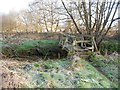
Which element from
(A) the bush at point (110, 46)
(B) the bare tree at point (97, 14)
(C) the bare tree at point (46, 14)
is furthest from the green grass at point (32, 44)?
(C) the bare tree at point (46, 14)

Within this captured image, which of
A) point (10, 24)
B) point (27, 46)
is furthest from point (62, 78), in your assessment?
point (10, 24)

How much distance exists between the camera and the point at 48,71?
25.4ft

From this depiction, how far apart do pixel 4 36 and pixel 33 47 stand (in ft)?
10.0

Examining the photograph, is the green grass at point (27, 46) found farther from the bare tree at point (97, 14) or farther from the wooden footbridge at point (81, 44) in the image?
the bare tree at point (97, 14)

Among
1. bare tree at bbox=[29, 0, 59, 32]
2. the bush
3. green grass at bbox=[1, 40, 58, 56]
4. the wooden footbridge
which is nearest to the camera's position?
the wooden footbridge

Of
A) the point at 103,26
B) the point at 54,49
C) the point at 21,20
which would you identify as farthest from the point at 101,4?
the point at 21,20

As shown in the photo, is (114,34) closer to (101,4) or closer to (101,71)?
(101,4)

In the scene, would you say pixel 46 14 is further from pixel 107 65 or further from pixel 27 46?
pixel 107 65

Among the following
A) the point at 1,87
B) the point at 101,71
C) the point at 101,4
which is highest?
the point at 101,4

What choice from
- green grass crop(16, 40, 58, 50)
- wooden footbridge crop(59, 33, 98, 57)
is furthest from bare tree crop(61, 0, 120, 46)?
green grass crop(16, 40, 58, 50)

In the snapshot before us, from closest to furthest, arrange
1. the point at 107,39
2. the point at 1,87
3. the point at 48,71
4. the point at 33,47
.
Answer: the point at 1,87
the point at 48,71
the point at 33,47
the point at 107,39

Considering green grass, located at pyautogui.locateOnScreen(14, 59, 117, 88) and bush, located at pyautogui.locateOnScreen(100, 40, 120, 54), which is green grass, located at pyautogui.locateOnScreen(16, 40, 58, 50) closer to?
bush, located at pyautogui.locateOnScreen(100, 40, 120, 54)

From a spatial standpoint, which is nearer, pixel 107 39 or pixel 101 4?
pixel 101 4

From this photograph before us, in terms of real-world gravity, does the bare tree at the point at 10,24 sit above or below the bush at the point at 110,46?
above
